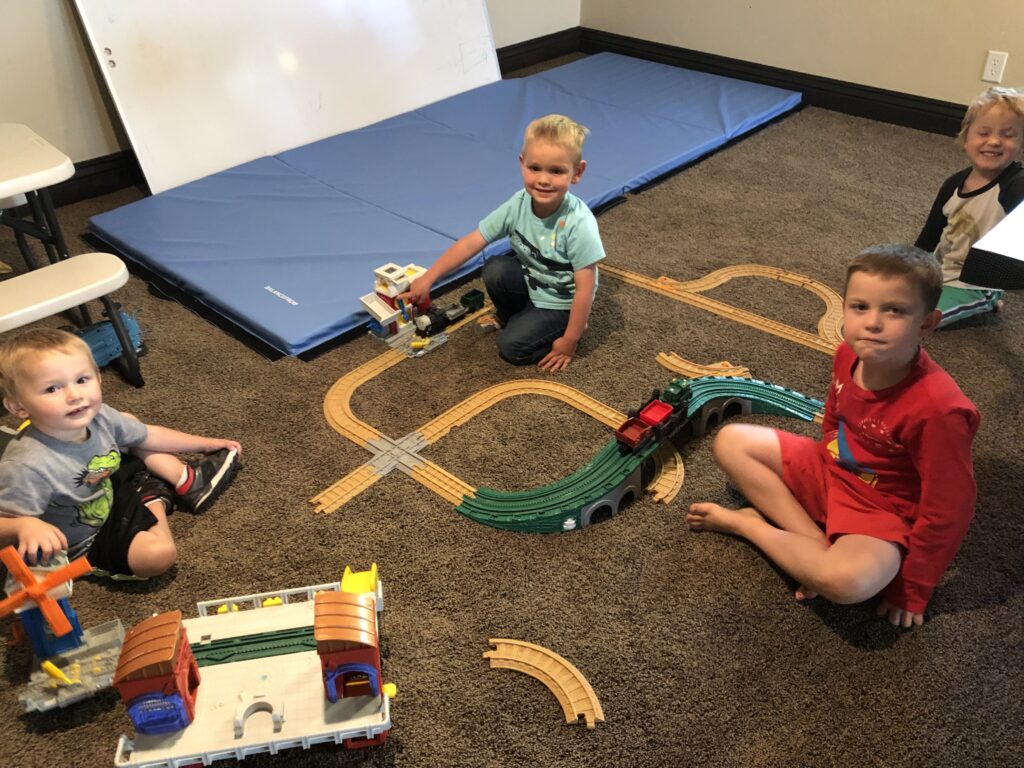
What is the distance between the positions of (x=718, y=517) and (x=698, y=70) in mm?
3229

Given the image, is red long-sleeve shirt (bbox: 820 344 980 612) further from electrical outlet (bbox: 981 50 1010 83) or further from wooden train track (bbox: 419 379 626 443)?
electrical outlet (bbox: 981 50 1010 83)

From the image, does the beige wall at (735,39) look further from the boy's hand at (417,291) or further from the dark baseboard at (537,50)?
the boy's hand at (417,291)

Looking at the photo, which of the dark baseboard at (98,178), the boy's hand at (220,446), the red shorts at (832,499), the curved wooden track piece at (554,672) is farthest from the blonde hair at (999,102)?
the dark baseboard at (98,178)

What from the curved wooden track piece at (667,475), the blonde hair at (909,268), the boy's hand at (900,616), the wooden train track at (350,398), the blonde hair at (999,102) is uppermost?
the blonde hair at (909,268)

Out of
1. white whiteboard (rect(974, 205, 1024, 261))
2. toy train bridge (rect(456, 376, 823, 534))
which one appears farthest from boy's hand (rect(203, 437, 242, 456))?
white whiteboard (rect(974, 205, 1024, 261))

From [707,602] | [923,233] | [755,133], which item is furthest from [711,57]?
[707,602]

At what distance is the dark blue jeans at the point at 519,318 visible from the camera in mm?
2150

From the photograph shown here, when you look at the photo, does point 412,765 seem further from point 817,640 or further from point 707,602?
point 817,640

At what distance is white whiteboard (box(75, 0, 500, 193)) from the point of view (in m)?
2.89

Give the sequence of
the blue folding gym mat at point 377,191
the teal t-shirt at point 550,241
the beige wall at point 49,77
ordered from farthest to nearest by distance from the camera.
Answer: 1. the beige wall at point 49,77
2. the blue folding gym mat at point 377,191
3. the teal t-shirt at point 550,241

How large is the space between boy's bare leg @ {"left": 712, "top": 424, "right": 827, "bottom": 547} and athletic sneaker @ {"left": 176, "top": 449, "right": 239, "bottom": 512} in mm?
1090

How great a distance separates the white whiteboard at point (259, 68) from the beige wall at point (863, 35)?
1141 mm

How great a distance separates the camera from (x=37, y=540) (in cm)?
141

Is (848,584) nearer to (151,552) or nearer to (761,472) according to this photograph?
(761,472)
